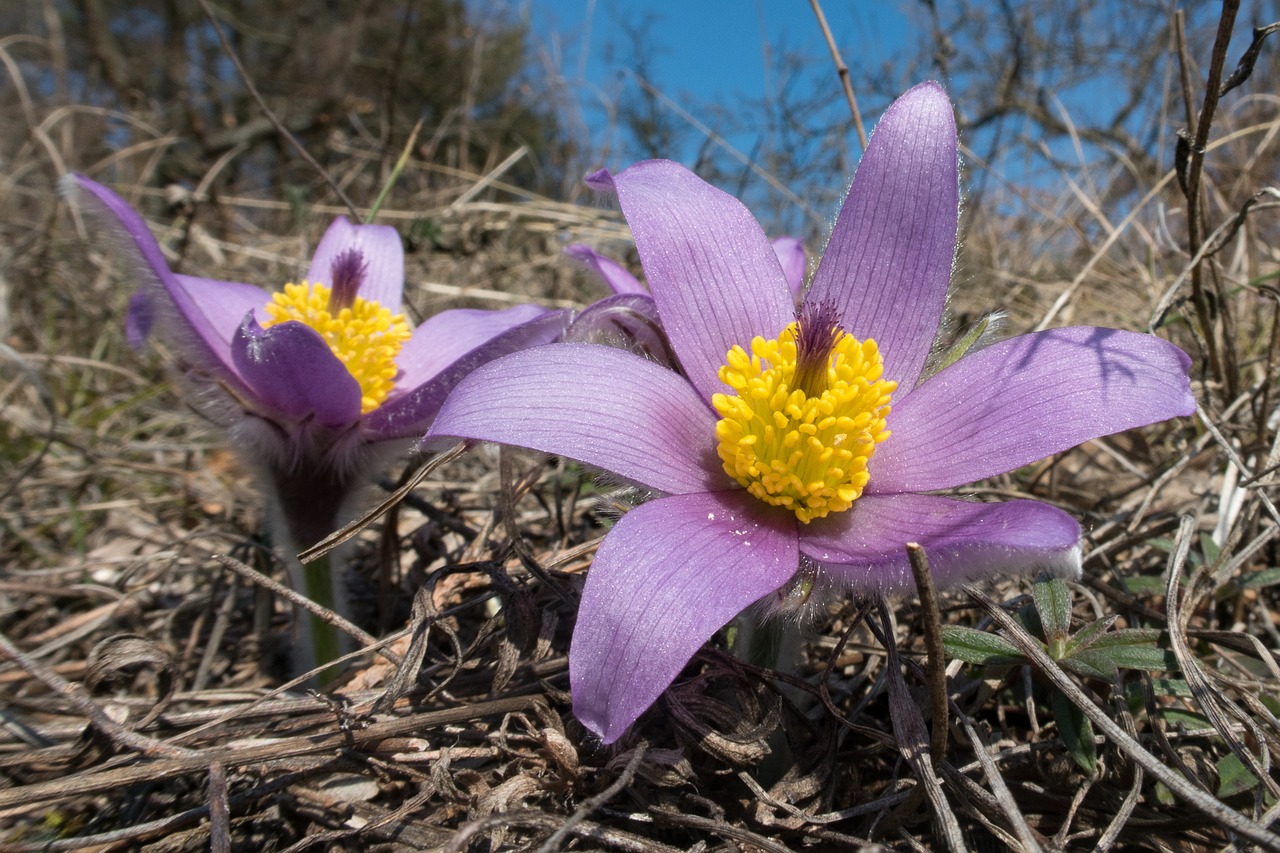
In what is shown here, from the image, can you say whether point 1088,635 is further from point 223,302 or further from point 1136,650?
point 223,302

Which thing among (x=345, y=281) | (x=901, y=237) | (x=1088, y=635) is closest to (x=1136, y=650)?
(x=1088, y=635)

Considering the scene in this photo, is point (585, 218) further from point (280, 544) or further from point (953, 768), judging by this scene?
point (953, 768)

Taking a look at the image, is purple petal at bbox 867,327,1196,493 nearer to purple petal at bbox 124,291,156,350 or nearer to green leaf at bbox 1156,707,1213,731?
green leaf at bbox 1156,707,1213,731

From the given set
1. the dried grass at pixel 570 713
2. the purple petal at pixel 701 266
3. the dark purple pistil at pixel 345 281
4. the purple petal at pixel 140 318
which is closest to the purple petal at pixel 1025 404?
the dried grass at pixel 570 713

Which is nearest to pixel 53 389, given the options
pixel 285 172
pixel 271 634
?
pixel 271 634

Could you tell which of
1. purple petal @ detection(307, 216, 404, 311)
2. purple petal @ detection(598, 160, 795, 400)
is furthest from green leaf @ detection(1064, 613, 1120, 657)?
purple petal @ detection(307, 216, 404, 311)

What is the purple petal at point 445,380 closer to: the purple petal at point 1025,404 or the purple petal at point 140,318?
the purple petal at point 140,318
